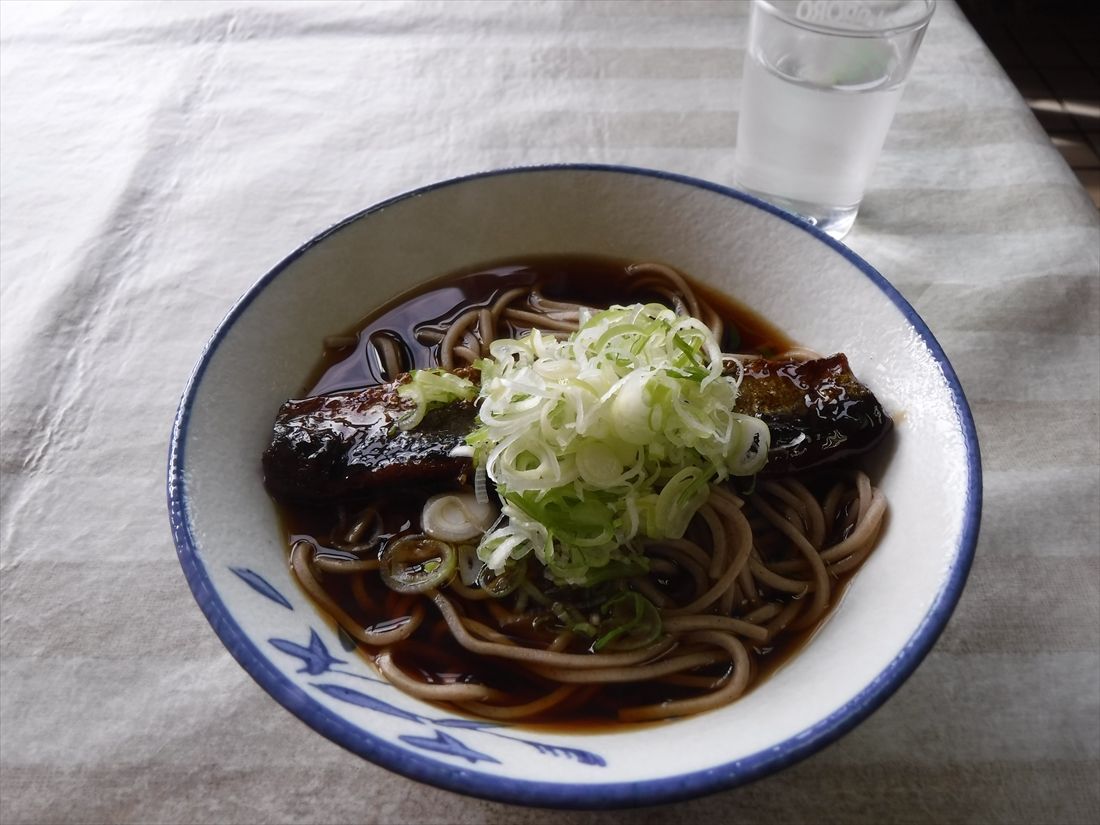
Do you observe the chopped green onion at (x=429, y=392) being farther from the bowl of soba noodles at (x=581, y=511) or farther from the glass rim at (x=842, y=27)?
the glass rim at (x=842, y=27)

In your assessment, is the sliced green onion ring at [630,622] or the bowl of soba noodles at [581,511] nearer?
the bowl of soba noodles at [581,511]

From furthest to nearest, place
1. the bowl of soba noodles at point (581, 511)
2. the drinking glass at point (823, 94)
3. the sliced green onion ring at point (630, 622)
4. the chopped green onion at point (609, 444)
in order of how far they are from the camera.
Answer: the drinking glass at point (823, 94)
the sliced green onion ring at point (630, 622)
the chopped green onion at point (609, 444)
the bowl of soba noodles at point (581, 511)

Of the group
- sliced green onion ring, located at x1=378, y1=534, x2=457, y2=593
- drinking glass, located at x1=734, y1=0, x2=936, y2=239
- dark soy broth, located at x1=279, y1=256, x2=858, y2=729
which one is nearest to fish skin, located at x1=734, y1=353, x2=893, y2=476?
dark soy broth, located at x1=279, y1=256, x2=858, y2=729

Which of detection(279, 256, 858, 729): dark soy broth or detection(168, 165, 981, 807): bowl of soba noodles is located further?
detection(279, 256, 858, 729): dark soy broth

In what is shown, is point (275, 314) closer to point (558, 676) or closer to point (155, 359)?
point (155, 359)

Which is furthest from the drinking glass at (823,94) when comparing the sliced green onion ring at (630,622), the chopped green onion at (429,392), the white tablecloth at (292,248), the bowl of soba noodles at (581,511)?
the sliced green onion ring at (630,622)

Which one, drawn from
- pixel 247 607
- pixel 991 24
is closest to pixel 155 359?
pixel 247 607

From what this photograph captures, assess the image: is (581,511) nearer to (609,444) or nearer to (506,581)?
(609,444)

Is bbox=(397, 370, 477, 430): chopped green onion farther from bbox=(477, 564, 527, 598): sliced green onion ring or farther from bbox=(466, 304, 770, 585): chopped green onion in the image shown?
bbox=(477, 564, 527, 598): sliced green onion ring
